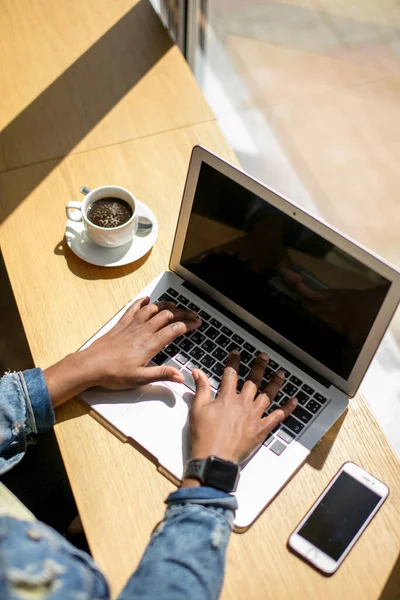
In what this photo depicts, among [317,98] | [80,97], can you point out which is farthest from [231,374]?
[317,98]

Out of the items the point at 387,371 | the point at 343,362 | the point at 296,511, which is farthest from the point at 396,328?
the point at 296,511

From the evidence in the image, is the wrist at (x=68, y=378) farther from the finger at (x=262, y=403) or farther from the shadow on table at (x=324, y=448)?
the shadow on table at (x=324, y=448)

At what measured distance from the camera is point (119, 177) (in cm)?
119

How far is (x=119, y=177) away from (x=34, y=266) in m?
0.25

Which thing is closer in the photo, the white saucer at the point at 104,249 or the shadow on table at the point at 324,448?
the shadow on table at the point at 324,448

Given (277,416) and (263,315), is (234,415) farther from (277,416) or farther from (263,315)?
(263,315)

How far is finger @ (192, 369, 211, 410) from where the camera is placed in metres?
0.91

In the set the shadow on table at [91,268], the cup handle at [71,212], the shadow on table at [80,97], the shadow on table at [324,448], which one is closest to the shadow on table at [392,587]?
the shadow on table at [324,448]

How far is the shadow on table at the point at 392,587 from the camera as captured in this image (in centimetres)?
81

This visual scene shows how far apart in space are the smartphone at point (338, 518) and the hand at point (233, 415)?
12 centimetres

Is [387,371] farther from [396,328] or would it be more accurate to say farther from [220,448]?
[220,448]

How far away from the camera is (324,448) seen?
Answer: 92cm

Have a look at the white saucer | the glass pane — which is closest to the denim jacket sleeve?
the white saucer

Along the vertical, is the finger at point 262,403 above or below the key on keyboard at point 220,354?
below
